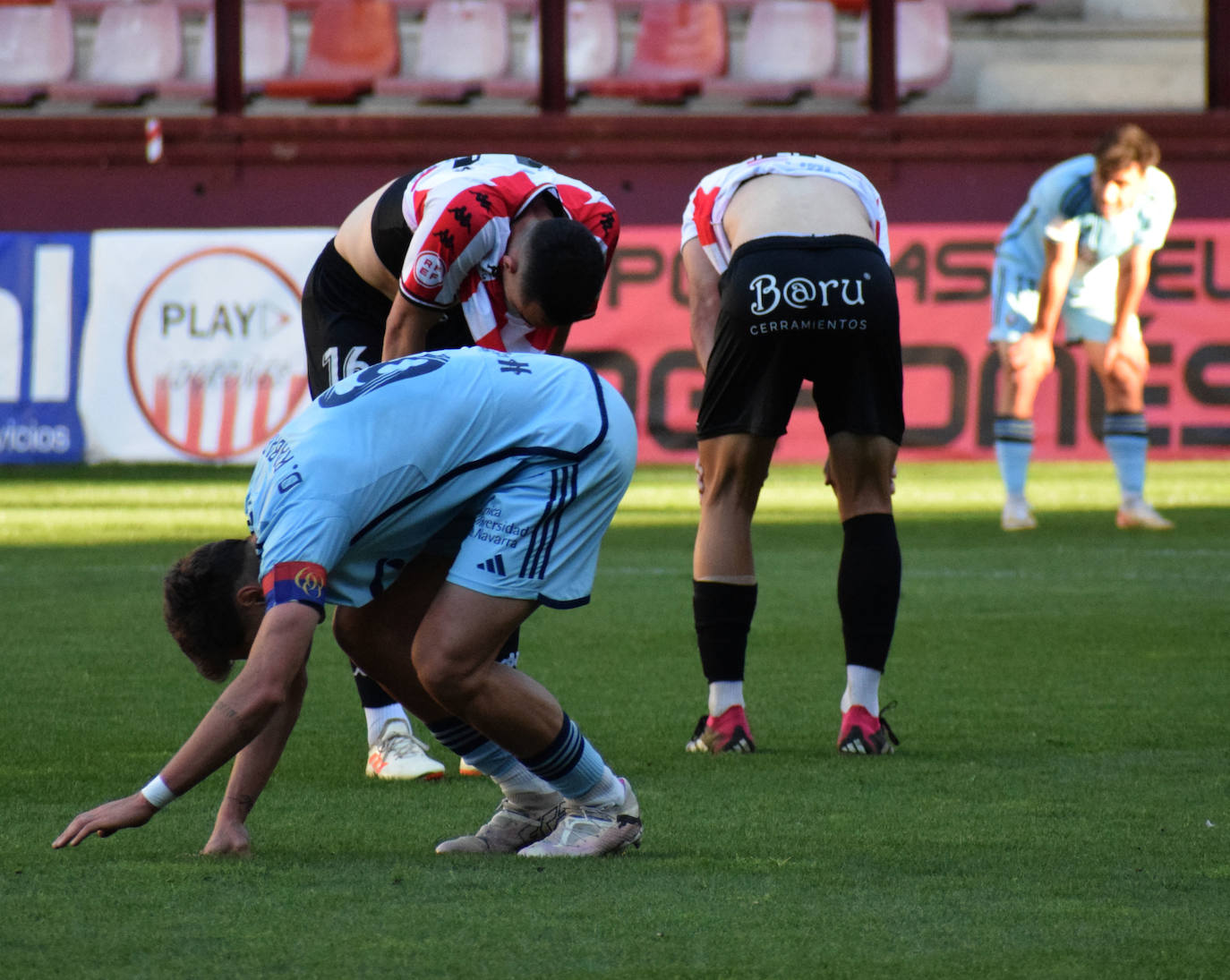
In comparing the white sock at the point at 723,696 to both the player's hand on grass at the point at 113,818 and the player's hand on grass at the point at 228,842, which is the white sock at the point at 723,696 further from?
the player's hand on grass at the point at 113,818

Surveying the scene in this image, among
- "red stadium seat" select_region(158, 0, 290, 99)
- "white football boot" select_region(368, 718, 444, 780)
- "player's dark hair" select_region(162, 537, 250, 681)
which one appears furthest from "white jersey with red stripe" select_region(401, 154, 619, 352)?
"red stadium seat" select_region(158, 0, 290, 99)

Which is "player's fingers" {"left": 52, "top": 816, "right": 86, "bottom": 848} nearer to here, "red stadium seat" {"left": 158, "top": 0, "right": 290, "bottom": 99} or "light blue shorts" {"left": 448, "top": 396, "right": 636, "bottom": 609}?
"light blue shorts" {"left": 448, "top": 396, "right": 636, "bottom": 609}

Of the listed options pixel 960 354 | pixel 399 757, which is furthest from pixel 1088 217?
pixel 399 757

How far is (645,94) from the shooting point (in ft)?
64.3

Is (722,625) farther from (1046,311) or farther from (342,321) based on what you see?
(1046,311)

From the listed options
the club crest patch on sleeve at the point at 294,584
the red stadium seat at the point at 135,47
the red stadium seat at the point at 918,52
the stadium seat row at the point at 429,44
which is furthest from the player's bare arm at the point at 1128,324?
the red stadium seat at the point at 135,47

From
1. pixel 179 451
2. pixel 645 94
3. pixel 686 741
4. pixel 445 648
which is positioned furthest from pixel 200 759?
pixel 645 94

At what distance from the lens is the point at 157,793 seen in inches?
125

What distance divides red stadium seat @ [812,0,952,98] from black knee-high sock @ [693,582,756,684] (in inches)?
608

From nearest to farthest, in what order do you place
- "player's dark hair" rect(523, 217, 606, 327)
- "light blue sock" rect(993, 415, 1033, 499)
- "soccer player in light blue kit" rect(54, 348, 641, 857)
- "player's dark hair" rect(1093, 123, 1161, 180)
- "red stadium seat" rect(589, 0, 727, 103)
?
"soccer player in light blue kit" rect(54, 348, 641, 857)
"player's dark hair" rect(523, 217, 606, 327)
"player's dark hair" rect(1093, 123, 1161, 180)
"light blue sock" rect(993, 415, 1033, 499)
"red stadium seat" rect(589, 0, 727, 103)

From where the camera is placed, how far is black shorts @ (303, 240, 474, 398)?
4.72m

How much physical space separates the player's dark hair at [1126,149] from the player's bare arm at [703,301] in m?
4.74

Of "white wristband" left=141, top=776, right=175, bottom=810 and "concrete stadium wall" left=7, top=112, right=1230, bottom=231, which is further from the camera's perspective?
"concrete stadium wall" left=7, top=112, right=1230, bottom=231

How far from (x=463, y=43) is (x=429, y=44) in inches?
14.3
